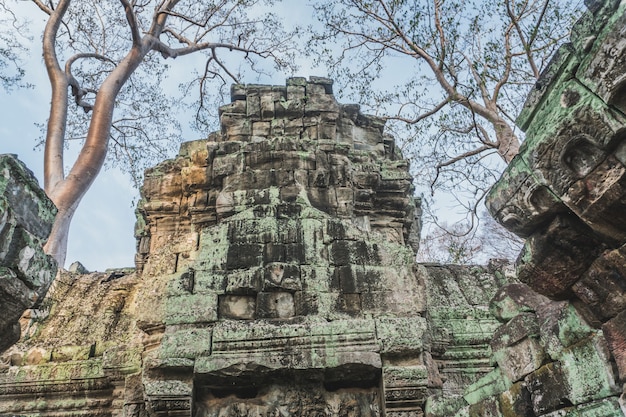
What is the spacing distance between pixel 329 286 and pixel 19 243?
316cm

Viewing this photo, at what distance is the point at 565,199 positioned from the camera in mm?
2154

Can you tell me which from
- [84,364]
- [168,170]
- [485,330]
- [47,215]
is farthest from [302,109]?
[47,215]

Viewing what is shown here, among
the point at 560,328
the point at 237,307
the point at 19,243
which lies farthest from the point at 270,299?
the point at 560,328

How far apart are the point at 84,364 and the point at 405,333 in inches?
147

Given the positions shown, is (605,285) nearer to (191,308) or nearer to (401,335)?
(401,335)

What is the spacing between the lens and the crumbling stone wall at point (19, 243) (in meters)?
2.39

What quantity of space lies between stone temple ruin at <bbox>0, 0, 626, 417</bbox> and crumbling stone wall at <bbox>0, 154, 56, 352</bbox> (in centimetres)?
1

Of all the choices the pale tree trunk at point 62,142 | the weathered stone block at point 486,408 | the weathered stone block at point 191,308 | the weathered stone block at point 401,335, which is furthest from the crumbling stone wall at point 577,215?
the pale tree trunk at point 62,142

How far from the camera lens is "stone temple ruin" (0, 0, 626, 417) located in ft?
7.20

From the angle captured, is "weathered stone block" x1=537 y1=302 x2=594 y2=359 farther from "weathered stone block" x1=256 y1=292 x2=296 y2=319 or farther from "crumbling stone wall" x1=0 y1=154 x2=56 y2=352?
"crumbling stone wall" x1=0 y1=154 x2=56 y2=352

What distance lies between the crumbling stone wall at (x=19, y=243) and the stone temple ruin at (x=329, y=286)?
0.01 metres

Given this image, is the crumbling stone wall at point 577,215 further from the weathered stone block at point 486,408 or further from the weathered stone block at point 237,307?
the weathered stone block at point 237,307

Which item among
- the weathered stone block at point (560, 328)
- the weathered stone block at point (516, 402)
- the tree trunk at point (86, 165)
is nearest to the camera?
the weathered stone block at point (560, 328)

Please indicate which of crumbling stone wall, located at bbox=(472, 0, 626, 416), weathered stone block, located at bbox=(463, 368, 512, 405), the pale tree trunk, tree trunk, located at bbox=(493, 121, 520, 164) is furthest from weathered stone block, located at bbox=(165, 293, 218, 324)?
tree trunk, located at bbox=(493, 121, 520, 164)
